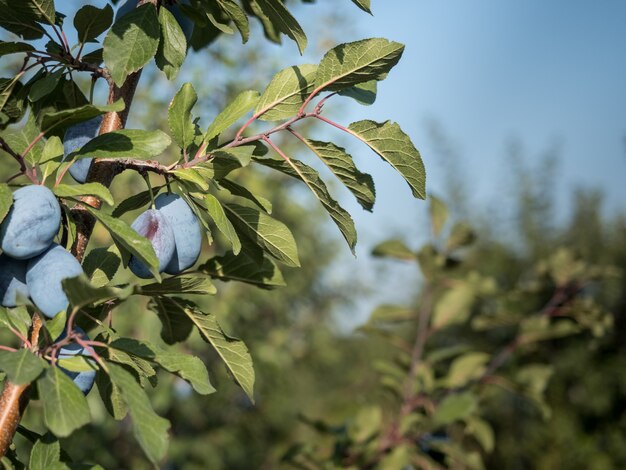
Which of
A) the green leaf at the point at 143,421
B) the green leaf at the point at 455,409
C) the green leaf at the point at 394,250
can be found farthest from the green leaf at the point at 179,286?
the green leaf at the point at 394,250

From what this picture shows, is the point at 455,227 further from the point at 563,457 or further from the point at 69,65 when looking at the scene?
the point at 563,457

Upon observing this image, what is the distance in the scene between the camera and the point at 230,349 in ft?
1.90

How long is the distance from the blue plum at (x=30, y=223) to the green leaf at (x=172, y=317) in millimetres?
148

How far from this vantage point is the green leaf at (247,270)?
2.01 ft

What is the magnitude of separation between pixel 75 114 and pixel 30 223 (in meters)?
0.08

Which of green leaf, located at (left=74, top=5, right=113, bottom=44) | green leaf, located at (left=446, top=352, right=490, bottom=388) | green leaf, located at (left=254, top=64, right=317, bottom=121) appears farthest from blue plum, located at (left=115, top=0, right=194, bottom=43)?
green leaf, located at (left=446, top=352, right=490, bottom=388)

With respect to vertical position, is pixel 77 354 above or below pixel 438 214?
above

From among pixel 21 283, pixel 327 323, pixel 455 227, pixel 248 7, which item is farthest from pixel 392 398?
pixel 327 323

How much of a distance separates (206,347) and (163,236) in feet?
9.19

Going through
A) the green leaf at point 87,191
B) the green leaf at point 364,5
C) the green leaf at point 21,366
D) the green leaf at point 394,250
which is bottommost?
the green leaf at point 394,250

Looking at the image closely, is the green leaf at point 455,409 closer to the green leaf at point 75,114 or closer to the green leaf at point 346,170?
the green leaf at point 346,170

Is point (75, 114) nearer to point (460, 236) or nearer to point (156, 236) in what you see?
point (156, 236)

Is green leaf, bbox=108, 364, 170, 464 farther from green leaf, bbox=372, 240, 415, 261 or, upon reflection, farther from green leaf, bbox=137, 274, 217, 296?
green leaf, bbox=372, 240, 415, 261

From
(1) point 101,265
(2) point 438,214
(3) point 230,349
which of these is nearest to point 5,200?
(1) point 101,265
